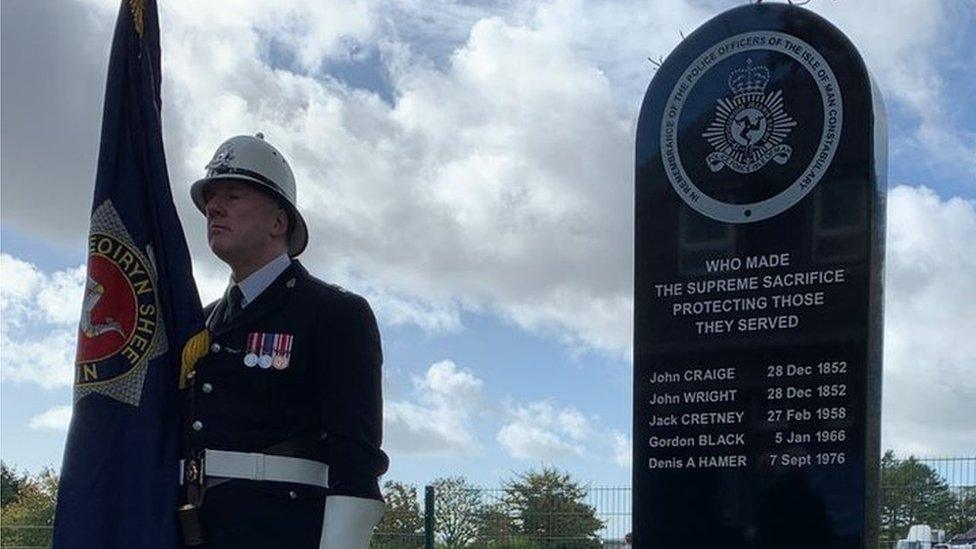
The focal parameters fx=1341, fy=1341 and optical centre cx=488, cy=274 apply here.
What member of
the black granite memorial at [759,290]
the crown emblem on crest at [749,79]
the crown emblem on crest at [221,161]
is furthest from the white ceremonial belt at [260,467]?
the crown emblem on crest at [749,79]

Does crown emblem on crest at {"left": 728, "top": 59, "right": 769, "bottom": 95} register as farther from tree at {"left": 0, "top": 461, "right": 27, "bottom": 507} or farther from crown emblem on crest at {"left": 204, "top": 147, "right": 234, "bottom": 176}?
tree at {"left": 0, "top": 461, "right": 27, "bottom": 507}

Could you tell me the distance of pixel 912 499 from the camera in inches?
340

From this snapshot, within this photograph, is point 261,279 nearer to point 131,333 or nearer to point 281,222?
point 281,222

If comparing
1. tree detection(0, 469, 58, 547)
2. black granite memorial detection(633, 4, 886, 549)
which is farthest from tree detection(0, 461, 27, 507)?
Answer: black granite memorial detection(633, 4, 886, 549)

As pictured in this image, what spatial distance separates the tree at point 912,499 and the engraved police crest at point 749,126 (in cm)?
417

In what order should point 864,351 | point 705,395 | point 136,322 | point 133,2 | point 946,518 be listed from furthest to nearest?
point 946,518 < point 705,395 < point 864,351 < point 133,2 < point 136,322

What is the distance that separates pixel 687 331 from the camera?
16.1 ft

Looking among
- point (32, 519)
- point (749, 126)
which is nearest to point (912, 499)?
point (749, 126)

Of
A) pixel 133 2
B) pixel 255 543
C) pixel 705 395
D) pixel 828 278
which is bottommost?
pixel 255 543

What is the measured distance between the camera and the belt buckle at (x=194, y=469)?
10.4 ft

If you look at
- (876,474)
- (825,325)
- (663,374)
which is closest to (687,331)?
(663,374)

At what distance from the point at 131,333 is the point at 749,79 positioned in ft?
8.54

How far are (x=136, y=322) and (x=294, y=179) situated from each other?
0.53m

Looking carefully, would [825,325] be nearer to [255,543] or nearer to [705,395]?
[705,395]
